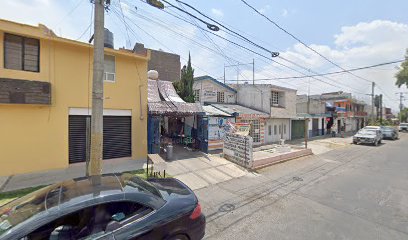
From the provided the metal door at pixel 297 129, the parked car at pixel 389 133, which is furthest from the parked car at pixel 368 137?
the parked car at pixel 389 133

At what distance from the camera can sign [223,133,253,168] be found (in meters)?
10.6

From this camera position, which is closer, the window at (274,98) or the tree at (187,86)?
the tree at (187,86)

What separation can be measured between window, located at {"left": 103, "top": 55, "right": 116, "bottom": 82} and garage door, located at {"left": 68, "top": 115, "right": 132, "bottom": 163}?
1.80m

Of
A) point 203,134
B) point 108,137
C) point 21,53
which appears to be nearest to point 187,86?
point 203,134

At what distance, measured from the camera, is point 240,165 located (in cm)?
1098

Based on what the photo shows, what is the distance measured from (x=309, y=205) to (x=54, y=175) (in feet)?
29.4

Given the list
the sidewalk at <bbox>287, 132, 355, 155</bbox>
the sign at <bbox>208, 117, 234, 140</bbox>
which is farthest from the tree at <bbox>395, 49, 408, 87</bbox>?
the sign at <bbox>208, 117, 234, 140</bbox>

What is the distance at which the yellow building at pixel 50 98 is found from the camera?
789 cm

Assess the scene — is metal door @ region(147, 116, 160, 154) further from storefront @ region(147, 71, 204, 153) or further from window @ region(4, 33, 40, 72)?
window @ region(4, 33, 40, 72)

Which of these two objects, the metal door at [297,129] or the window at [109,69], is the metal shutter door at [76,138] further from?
the metal door at [297,129]

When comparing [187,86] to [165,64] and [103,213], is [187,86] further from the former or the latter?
[103,213]

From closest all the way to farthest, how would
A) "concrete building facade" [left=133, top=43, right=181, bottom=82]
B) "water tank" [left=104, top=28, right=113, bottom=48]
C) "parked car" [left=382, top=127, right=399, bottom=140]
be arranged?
"water tank" [left=104, top=28, right=113, bottom=48]
"concrete building facade" [left=133, top=43, right=181, bottom=82]
"parked car" [left=382, top=127, right=399, bottom=140]

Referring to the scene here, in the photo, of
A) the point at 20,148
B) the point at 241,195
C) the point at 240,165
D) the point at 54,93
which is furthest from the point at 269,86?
the point at 20,148

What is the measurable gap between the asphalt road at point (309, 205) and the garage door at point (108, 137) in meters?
5.02
